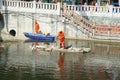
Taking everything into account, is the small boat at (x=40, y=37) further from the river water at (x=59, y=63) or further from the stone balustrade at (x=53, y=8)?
the stone balustrade at (x=53, y=8)

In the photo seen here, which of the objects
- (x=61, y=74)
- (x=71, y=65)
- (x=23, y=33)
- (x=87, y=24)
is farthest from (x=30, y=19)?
(x=61, y=74)

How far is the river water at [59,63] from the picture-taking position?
28703 mm

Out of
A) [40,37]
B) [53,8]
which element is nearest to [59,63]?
[40,37]

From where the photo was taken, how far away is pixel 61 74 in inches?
1142

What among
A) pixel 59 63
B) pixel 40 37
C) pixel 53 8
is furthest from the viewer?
pixel 53 8

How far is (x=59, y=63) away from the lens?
107 ft

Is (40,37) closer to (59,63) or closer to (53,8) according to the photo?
(53,8)

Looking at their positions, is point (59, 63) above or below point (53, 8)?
below

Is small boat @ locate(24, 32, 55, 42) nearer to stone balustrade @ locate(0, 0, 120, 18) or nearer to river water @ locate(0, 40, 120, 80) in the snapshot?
river water @ locate(0, 40, 120, 80)

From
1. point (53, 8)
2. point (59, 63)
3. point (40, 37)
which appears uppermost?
point (53, 8)

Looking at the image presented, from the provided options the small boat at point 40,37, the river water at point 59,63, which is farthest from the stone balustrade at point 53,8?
the river water at point 59,63

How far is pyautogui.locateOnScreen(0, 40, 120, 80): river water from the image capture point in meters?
28.7

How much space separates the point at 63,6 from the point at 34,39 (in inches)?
154

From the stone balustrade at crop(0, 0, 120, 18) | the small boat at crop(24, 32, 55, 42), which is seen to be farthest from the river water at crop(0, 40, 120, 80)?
the stone balustrade at crop(0, 0, 120, 18)
